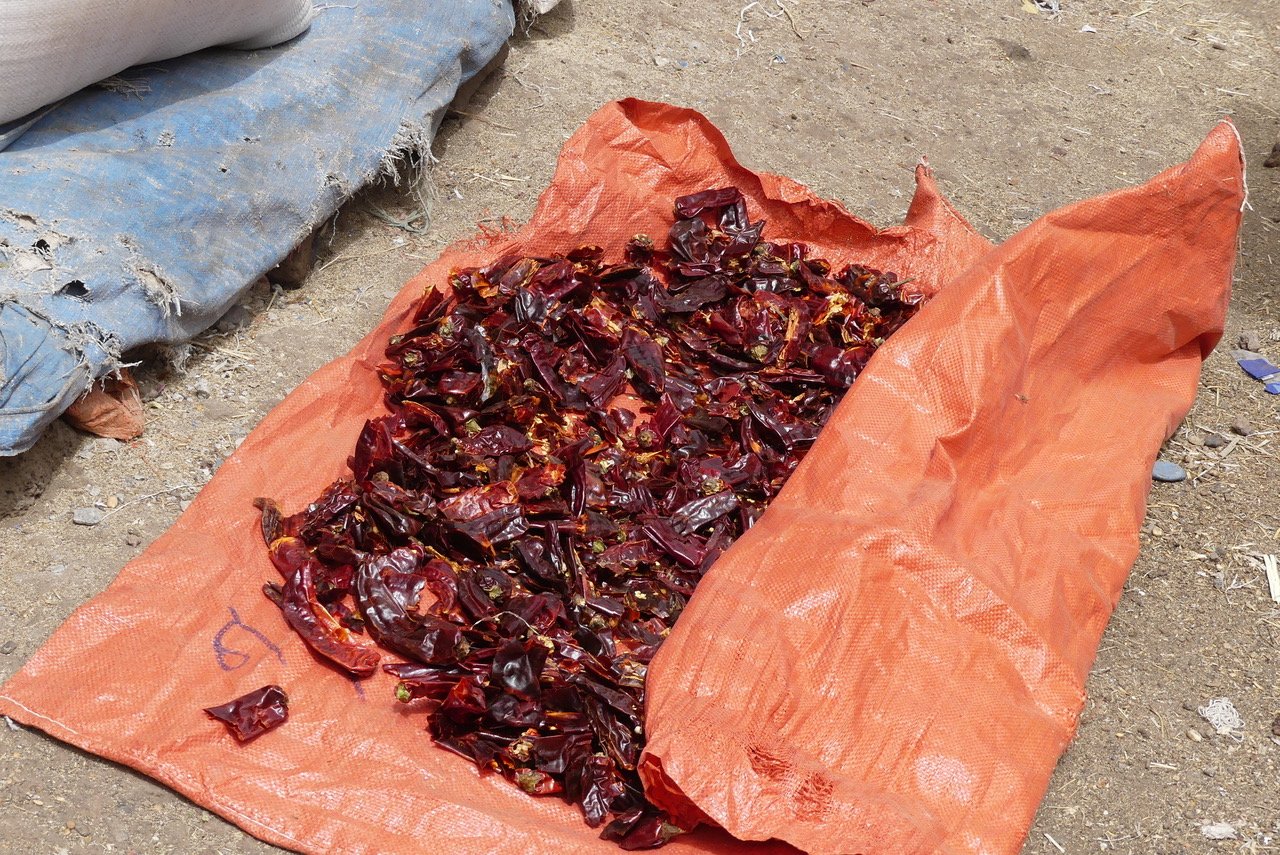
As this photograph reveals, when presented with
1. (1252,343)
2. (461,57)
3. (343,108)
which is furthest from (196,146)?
(1252,343)

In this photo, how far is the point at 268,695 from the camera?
10.5 feet

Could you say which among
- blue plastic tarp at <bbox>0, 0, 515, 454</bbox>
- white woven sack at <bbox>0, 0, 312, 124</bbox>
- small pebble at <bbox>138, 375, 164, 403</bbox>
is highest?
white woven sack at <bbox>0, 0, 312, 124</bbox>

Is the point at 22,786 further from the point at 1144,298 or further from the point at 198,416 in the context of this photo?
the point at 1144,298

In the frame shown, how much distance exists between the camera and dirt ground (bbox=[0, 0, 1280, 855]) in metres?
3.39

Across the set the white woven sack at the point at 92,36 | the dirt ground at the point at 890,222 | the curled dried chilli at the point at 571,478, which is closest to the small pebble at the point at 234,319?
the dirt ground at the point at 890,222

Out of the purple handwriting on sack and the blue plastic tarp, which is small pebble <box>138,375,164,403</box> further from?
the purple handwriting on sack

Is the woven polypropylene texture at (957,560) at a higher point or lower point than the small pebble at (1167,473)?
higher

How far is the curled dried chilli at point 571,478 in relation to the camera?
322cm

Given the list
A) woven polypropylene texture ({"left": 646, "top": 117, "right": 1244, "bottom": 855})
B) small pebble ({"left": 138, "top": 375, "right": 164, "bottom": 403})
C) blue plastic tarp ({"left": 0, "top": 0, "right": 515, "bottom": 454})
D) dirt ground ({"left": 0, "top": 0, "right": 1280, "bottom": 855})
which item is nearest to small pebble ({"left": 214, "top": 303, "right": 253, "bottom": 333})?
dirt ground ({"left": 0, "top": 0, "right": 1280, "bottom": 855})

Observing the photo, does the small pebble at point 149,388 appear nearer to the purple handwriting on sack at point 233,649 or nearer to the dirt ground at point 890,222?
the dirt ground at point 890,222

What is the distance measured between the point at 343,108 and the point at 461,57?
862 mm

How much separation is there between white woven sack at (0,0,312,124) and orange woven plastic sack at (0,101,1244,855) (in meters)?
1.37

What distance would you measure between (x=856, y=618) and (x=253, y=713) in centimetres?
166

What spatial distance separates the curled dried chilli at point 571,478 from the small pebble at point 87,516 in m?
0.59
